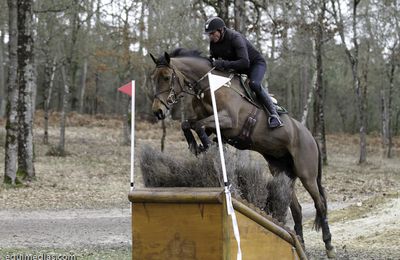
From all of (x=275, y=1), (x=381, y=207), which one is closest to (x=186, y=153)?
(x=381, y=207)

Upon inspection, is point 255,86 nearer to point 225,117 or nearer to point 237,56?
point 237,56

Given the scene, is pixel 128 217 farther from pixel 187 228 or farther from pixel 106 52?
pixel 106 52

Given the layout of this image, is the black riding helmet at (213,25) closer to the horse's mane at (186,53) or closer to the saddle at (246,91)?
the horse's mane at (186,53)

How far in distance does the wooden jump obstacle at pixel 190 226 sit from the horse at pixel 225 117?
4.70ft

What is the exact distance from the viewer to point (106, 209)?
52.9ft

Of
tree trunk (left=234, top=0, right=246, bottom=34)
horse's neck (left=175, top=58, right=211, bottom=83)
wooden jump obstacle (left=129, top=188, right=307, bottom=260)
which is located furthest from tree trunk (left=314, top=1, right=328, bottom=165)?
wooden jump obstacle (left=129, top=188, right=307, bottom=260)

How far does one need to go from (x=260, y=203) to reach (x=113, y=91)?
5356 cm

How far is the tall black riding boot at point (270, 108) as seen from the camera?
8375mm

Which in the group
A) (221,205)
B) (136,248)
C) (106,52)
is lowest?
(136,248)

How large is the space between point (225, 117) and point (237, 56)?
3.03 feet

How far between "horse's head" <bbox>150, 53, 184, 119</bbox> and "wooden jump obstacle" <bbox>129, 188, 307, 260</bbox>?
4.67 feet

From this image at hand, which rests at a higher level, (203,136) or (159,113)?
(159,113)

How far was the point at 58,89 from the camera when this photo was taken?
5584 centimetres

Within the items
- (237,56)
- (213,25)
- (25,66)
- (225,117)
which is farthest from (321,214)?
(25,66)
